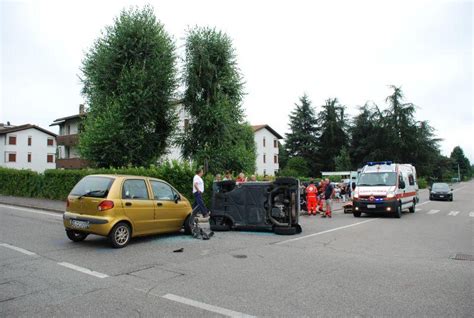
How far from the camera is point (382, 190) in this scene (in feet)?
56.3

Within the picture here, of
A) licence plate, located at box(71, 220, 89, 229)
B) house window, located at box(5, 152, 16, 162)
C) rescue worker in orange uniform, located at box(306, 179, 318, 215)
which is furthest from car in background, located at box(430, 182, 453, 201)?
house window, located at box(5, 152, 16, 162)

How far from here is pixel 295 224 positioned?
36.9 feet

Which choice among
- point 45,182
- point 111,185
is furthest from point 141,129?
point 111,185

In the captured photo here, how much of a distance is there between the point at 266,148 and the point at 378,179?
48.4 m

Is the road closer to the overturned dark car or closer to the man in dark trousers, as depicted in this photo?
the overturned dark car

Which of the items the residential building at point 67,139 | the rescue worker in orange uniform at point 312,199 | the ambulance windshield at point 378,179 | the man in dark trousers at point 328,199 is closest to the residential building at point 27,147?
the residential building at point 67,139

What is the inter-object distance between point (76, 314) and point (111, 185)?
445cm

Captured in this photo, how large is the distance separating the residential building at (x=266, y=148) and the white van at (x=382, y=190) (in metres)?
43.1

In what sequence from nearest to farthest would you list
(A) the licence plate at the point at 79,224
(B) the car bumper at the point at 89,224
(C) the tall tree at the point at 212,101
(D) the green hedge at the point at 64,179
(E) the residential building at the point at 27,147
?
(B) the car bumper at the point at 89,224, (A) the licence plate at the point at 79,224, (D) the green hedge at the point at 64,179, (C) the tall tree at the point at 212,101, (E) the residential building at the point at 27,147

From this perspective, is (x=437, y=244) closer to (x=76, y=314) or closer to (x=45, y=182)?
(x=76, y=314)

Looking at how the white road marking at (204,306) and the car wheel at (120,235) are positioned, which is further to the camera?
the car wheel at (120,235)

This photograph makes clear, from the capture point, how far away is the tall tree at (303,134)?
71.9m

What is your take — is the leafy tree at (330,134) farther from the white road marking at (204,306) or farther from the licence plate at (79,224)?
the white road marking at (204,306)

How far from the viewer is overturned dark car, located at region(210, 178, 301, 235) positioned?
10852 millimetres
